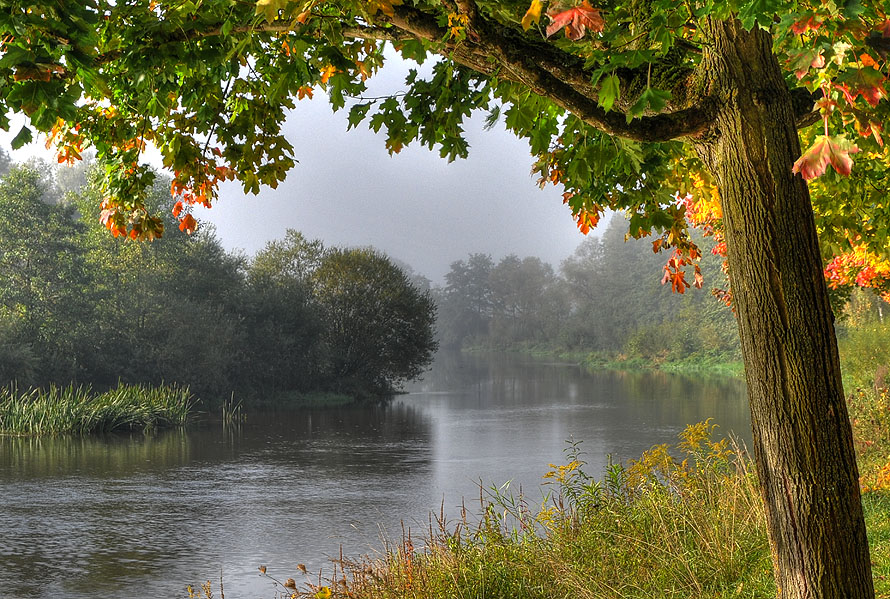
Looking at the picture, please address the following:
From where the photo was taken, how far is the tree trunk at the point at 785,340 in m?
2.95

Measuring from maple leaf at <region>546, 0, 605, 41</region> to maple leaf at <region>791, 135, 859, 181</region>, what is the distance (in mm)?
582

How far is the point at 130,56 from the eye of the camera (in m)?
3.49

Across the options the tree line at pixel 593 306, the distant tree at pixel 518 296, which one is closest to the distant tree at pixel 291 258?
the tree line at pixel 593 306

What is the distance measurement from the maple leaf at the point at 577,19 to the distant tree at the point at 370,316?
30.0m

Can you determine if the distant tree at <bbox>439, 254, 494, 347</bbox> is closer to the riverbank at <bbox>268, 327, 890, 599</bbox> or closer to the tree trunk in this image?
the riverbank at <bbox>268, 327, 890, 599</bbox>

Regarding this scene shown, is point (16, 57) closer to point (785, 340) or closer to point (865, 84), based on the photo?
point (865, 84)

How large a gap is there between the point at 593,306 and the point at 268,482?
53.2 m

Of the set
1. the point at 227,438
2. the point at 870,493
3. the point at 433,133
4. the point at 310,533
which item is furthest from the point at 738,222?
the point at 227,438

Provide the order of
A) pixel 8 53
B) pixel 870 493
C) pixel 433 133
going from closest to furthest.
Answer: pixel 8 53
pixel 433 133
pixel 870 493

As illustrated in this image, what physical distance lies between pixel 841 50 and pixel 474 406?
2516cm

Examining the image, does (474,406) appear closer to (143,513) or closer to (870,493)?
(143,513)

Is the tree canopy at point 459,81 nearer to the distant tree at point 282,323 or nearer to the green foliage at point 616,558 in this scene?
the green foliage at point 616,558

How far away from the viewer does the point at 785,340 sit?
299 centimetres

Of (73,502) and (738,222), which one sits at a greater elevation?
(738,222)
